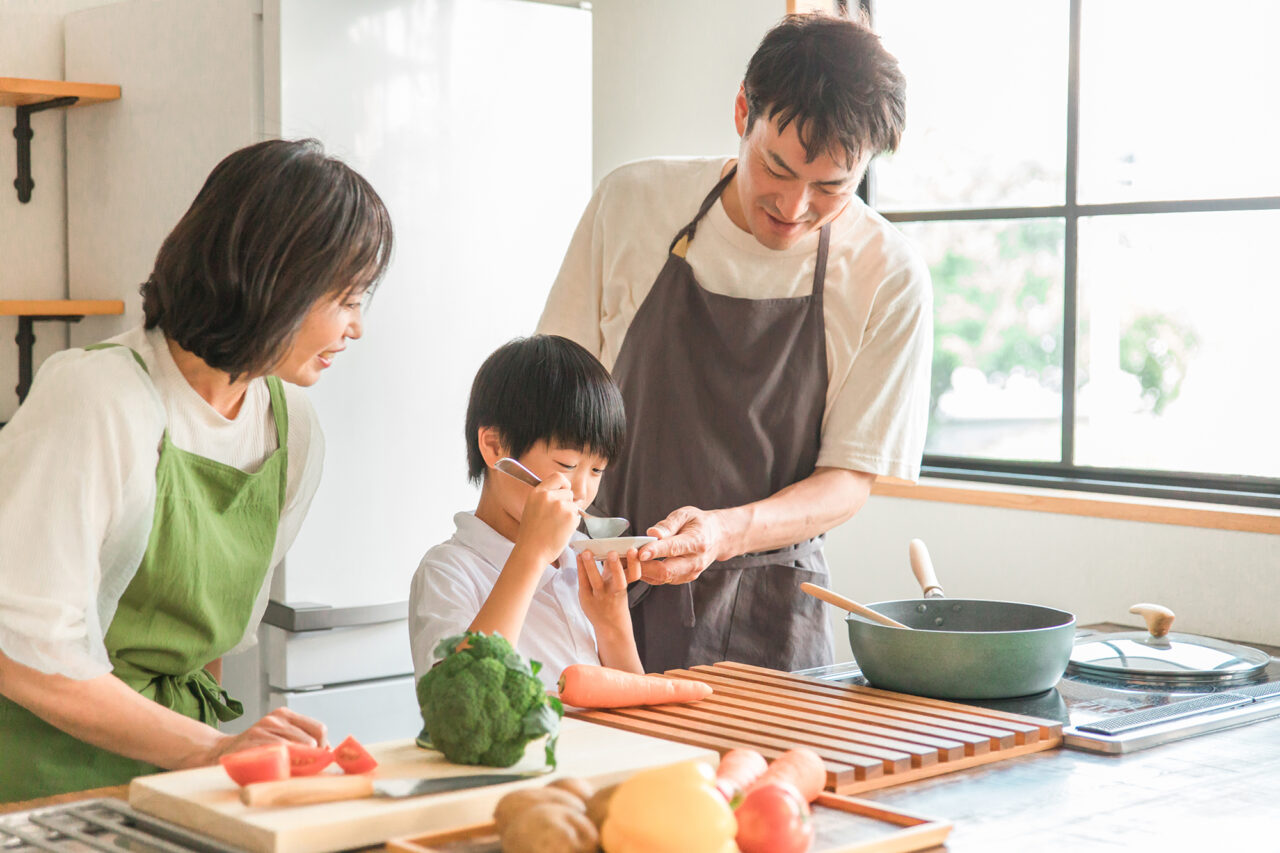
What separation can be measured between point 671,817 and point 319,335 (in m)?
0.72

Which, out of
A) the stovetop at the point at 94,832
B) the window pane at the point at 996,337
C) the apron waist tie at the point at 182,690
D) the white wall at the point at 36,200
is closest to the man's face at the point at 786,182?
the apron waist tie at the point at 182,690

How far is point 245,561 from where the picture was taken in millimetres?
1435

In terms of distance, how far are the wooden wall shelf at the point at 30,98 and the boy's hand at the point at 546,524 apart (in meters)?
1.75

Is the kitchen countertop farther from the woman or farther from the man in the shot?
the man

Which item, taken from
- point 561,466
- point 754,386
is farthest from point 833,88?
point 561,466

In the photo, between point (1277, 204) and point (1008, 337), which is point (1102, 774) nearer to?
point (1277, 204)

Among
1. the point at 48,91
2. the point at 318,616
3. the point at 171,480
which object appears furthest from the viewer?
the point at 48,91

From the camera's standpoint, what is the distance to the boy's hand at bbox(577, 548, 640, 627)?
1589 mm

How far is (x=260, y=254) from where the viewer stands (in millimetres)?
1286

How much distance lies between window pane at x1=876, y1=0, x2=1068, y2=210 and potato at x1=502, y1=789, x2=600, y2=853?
2334mm

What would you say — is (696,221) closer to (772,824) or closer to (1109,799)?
(1109,799)

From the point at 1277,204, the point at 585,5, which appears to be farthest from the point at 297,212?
the point at 1277,204

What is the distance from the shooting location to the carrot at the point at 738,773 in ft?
3.06

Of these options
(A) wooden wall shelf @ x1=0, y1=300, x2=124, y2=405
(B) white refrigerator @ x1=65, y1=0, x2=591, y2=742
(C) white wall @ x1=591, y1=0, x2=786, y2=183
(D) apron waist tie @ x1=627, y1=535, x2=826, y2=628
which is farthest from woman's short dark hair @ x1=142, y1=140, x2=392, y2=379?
(C) white wall @ x1=591, y1=0, x2=786, y2=183
